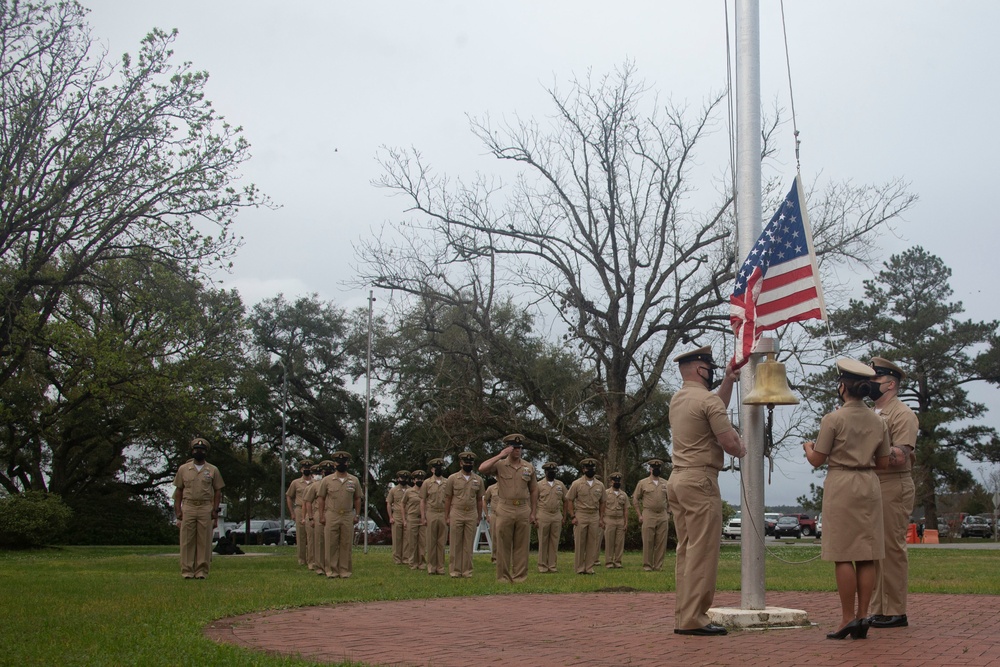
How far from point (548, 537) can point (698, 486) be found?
11170 millimetres

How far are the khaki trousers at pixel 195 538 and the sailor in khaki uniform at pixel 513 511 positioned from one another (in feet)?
14.4

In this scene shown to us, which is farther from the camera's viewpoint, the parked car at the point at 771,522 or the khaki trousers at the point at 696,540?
the parked car at the point at 771,522

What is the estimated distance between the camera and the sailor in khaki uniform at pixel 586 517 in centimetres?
1805

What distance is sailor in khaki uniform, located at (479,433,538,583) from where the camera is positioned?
14.3 m

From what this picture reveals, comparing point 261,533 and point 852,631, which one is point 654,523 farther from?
point 261,533

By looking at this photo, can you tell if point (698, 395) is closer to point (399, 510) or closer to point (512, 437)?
point (512, 437)

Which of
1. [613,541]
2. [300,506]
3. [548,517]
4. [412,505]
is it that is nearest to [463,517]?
[548,517]

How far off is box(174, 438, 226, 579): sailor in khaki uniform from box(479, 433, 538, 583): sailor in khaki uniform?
423cm

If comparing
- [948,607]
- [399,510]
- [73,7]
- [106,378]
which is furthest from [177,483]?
[73,7]

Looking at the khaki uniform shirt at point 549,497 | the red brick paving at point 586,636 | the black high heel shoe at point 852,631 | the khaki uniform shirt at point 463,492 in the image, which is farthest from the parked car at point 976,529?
the black high heel shoe at point 852,631

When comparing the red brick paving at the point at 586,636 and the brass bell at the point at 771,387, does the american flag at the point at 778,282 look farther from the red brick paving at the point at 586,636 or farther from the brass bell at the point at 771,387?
the red brick paving at the point at 586,636

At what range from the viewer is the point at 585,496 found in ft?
61.6

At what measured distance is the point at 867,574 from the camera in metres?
7.65

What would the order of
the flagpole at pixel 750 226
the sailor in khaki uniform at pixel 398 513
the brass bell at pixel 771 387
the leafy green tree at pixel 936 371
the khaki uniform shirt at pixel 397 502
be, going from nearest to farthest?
the brass bell at pixel 771 387, the flagpole at pixel 750 226, the sailor in khaki uniform at pixel 398 513, the khaki uniform shirt at pixel 397 502, the leafy green tree at pixel 936 371
